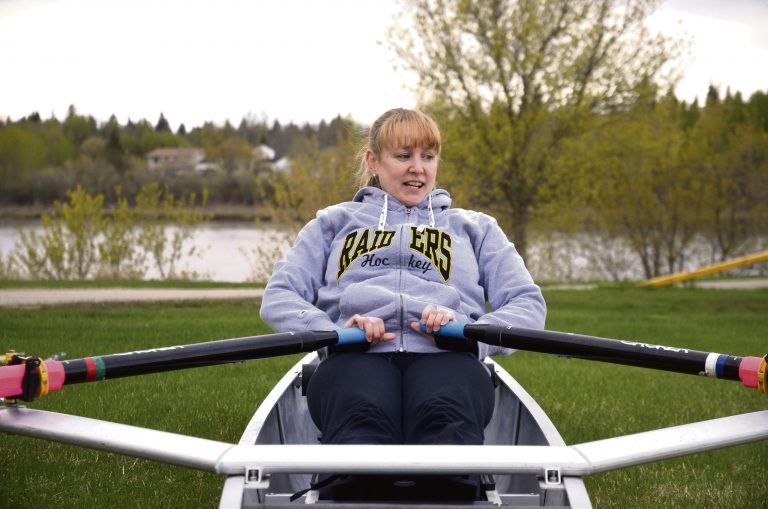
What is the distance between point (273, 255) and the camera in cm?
1733

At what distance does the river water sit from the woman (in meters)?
13.4

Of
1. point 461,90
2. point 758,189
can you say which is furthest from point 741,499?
point 758,189

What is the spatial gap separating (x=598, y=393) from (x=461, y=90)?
33.5 ft

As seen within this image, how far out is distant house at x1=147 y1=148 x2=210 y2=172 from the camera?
2145 centimetres

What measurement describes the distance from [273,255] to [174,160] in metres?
6.25

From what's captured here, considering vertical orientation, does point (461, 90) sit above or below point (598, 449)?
above

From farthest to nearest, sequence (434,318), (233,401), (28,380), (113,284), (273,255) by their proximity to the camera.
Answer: (273,255) < (113,284) < (233,401) < (434,318) < (28,380)

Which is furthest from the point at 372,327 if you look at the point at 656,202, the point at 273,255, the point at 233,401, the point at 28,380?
the point at 656,202

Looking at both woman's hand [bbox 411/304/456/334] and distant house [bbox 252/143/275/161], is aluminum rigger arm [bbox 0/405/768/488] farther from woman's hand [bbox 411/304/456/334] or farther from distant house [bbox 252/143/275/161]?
distant house [bbox 252/143/275/161]

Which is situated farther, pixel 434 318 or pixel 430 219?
pixel 430 219

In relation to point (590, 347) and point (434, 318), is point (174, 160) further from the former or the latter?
point (590, 347)

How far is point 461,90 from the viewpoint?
1611 centimetres

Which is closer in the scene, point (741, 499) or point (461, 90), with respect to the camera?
point (741, 499)

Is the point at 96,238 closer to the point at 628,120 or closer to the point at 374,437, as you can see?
the point at 628,120
